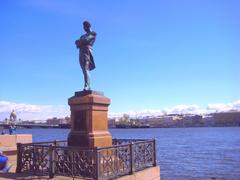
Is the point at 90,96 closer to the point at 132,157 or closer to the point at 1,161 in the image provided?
the point at 132,157

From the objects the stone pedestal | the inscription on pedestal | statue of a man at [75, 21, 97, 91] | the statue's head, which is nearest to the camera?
the stone pedestal

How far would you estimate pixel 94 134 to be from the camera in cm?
1127

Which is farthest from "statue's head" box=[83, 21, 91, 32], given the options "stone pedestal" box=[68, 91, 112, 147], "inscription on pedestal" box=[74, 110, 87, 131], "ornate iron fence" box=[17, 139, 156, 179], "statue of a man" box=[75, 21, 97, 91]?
"ornate iron fence" box=[17, 139, 156, 179]

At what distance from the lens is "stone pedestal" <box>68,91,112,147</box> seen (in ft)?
37.1

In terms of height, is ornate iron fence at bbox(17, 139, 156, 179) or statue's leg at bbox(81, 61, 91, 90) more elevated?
statue's leg at bbox(81, 61, 91, 90)

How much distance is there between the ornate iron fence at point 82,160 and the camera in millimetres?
9547

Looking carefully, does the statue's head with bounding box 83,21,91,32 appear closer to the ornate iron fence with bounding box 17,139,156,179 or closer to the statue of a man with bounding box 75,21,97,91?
the statue of a man with bounding box 75,21,97,91

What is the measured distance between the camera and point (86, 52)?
1232 cm

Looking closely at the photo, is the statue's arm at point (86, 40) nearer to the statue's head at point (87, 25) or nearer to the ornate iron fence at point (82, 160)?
the statue's head at point (87, 25)

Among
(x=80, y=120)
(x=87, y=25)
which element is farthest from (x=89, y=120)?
(x=87, y=25)

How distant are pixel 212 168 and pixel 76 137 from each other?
19843mm

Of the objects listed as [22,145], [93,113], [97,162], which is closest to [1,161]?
[22,145]

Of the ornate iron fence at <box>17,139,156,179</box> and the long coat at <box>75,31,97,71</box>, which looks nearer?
the ornate iron fence at <box>17,139,156,179</box>

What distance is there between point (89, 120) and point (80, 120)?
0.36 m
